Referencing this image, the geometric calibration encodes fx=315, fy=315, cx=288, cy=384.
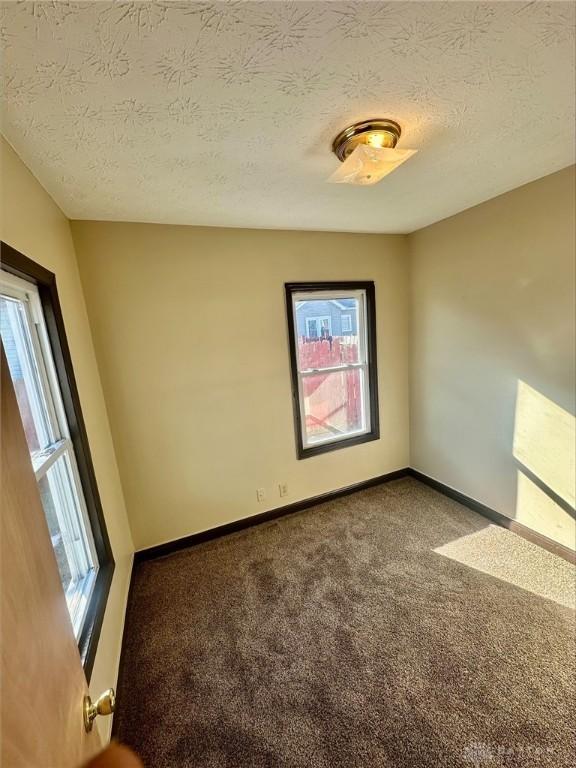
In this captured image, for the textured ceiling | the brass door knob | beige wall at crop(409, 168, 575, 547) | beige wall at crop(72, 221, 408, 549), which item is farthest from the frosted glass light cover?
the brass door knob

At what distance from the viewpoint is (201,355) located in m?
2.32

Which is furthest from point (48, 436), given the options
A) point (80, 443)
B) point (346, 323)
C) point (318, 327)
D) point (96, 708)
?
point (346, 323)

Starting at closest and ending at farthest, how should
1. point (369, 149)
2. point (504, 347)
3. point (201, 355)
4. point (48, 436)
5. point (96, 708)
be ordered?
point (96, 708), point (369, 149), point (48, 436), point (504, 347), point (201, 355)

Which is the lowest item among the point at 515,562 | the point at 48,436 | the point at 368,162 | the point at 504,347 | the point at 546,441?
the point at 515,562

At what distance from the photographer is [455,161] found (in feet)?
5.12

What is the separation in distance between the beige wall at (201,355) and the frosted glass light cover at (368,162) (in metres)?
1.14

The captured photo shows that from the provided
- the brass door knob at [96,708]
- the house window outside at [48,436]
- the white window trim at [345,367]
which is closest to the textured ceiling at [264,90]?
the house window outside at [48,436]

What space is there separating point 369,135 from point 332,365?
5.96 ft

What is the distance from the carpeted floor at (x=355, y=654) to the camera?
121cm

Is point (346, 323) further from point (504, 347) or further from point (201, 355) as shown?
point (201, 355)

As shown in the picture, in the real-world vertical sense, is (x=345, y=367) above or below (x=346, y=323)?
below

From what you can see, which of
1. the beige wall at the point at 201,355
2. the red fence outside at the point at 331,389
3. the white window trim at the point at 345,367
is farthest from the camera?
the red fence outside at the point at 331,389

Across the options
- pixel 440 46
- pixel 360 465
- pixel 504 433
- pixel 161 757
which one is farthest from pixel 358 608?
pixel 440 46

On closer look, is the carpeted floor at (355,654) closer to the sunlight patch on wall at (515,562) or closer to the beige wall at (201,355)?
the sunlight patch on wall at (515,562)
